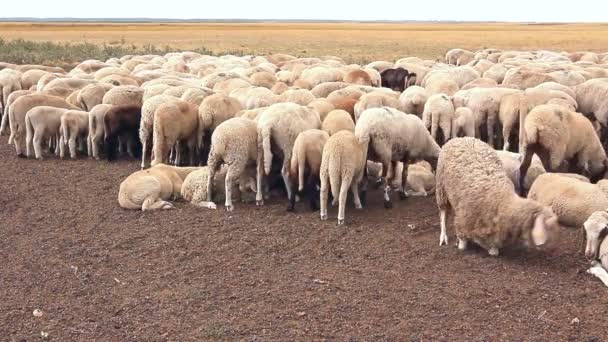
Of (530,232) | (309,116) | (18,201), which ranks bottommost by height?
(18,201)

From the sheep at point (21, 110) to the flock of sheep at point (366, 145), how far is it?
0.03m

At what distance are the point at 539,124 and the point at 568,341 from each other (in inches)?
183

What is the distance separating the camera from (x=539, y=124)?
9680mm

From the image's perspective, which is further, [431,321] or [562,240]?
[562,240]

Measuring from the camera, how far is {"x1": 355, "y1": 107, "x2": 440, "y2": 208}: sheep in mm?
9469

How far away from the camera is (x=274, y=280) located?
7105 mm

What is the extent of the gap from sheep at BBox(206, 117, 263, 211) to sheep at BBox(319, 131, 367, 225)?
52.7 inches

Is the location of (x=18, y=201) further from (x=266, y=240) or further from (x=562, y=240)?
(x=562, y=240)

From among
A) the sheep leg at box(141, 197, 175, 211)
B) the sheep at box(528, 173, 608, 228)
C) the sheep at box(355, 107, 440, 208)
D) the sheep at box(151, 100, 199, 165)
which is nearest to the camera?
the sheep at box(528, 173, 608, 228)

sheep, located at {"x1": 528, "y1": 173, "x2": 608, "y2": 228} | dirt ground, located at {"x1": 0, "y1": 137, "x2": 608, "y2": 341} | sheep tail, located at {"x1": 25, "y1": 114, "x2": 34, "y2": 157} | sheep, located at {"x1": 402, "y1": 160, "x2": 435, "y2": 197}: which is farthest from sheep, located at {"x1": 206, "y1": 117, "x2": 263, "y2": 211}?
sheep tail, located at {"x1": 25, "y1": 114, "x2": 34, "y2": 157}

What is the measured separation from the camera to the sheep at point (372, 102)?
12.0 metres

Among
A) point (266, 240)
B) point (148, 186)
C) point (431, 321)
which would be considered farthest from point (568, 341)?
point (148, 186)

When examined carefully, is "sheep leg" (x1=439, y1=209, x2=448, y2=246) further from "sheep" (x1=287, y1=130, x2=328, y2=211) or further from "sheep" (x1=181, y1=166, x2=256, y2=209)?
"sheep" (x1=181, y1=166, x2=256, y2=209)

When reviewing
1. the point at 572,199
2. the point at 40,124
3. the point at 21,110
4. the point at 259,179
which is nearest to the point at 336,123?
the point at 259,179
